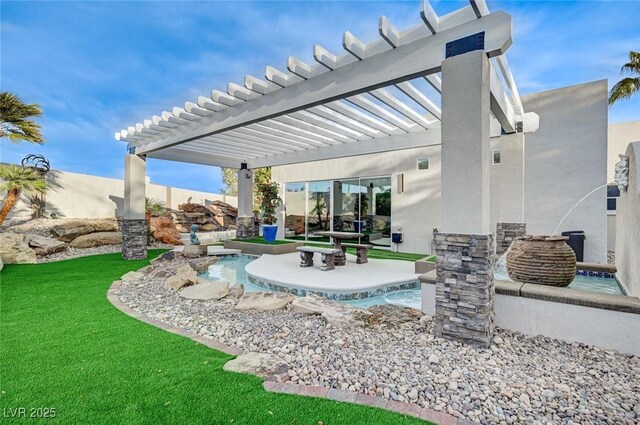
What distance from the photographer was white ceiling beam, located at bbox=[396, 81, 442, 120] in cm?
532

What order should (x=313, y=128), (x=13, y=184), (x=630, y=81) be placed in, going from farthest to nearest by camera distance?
(x=630, y=81)
(x=13, y=184)
(x=313, y=128)

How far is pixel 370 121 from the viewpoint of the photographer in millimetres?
7773

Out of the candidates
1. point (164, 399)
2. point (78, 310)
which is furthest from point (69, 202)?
point (164, 399)

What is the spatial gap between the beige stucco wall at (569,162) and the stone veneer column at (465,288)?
22.2ft

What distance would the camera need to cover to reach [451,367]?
9.70 feet

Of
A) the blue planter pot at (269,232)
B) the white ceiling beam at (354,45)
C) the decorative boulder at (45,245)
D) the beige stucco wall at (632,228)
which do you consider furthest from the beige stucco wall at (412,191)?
the decorative boulder at (45,245)

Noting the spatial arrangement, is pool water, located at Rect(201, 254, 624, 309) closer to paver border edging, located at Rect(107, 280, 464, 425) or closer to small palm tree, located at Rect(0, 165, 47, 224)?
paver border edging, located at Rect(107, 280, 464, 425)

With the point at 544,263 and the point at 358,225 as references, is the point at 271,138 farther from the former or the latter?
the point at 544,263

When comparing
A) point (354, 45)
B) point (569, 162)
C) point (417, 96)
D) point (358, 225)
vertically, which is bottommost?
point (358, 225)

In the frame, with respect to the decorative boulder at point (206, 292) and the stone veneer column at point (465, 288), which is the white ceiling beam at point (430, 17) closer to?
the stone veneer column at point (465, 288)

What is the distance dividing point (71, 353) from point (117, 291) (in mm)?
2858

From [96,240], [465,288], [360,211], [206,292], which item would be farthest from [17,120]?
[465,288]

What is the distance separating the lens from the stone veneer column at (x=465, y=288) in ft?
11.2

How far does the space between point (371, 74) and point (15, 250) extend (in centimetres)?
1037
